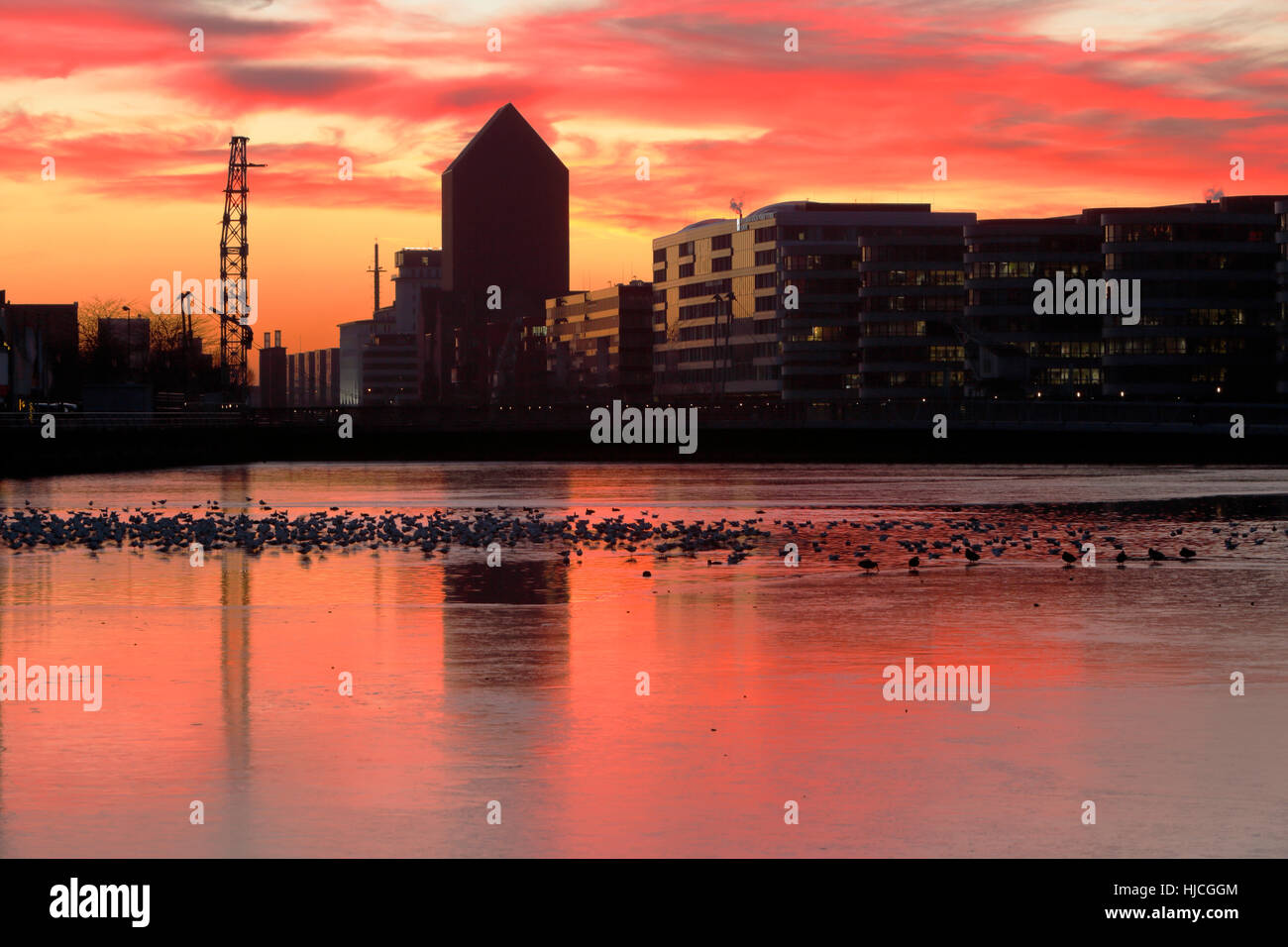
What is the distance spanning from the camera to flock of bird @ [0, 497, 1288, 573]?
2844 cm

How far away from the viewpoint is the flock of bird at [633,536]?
28.4 m

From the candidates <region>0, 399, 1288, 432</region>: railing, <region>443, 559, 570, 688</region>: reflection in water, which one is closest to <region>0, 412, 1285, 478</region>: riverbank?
<region>0, 399, 1288, 432</region>: railing

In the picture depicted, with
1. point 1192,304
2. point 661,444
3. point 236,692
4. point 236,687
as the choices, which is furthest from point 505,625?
point 1192,304

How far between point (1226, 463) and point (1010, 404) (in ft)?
110

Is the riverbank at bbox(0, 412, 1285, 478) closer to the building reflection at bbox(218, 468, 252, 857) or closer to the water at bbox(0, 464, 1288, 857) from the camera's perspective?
the building reflection at bbox(218, 468, 252, 857)

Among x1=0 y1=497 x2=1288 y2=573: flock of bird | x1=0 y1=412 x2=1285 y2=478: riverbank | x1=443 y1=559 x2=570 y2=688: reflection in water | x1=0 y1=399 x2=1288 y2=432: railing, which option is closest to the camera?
x1=443 y1=559 x2=570 y2=688: reflection in water

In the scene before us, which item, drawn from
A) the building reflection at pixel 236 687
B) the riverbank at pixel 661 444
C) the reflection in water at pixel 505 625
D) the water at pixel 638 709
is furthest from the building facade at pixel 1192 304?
the building reflection at pixel 236 687

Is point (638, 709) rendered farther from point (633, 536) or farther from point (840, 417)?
point (840, 417)

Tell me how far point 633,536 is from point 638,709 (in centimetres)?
1798

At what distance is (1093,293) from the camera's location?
→ 198 meters

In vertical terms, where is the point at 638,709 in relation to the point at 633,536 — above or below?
below

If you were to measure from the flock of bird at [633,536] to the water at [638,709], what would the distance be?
0.91m

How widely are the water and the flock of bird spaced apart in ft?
2.99

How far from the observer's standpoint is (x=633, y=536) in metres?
31.2
